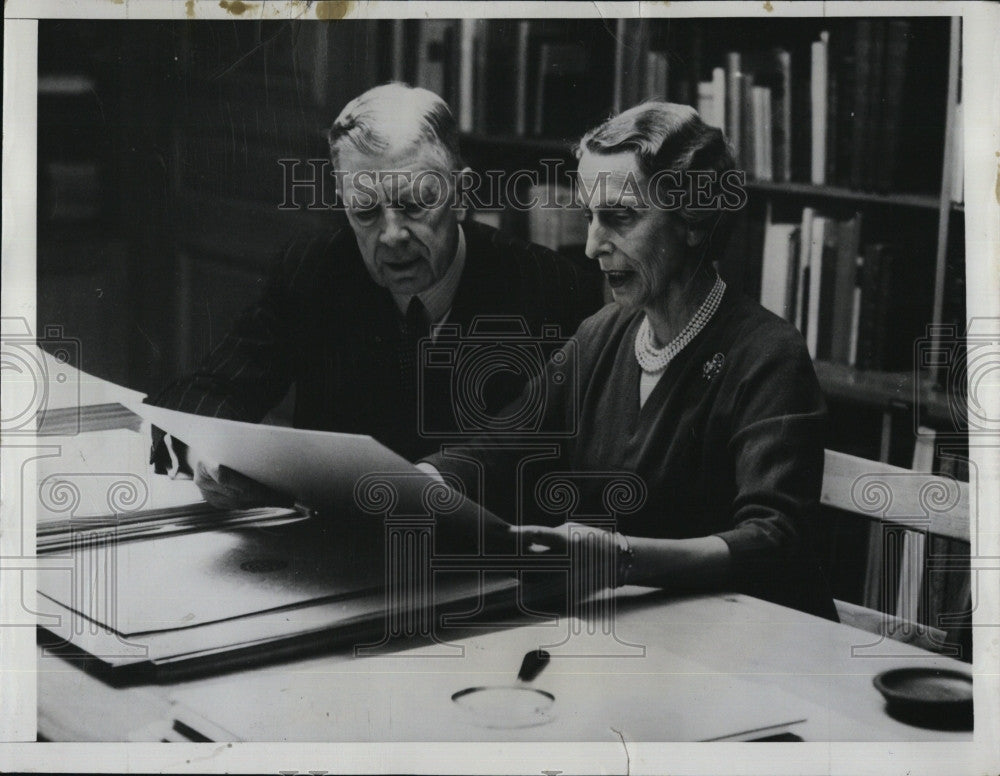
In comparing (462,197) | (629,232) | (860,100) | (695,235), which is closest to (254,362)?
(462,197)

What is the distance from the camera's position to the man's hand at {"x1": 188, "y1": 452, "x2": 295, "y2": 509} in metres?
1.71

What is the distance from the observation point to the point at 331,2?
171 cm

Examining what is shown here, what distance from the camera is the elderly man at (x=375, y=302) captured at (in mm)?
1700

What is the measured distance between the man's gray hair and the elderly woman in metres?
0.24

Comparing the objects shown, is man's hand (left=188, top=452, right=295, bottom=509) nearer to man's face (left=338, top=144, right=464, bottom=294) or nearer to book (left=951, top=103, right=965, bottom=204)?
man's face (left=338, top=144, right=464, bottom=294)

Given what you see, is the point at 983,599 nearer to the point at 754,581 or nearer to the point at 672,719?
the point at 754,581

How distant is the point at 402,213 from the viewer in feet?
5.58

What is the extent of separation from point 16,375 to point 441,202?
0.78m

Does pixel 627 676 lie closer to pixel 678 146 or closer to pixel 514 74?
pixel 678 146

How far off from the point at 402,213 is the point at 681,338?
510 millimetres

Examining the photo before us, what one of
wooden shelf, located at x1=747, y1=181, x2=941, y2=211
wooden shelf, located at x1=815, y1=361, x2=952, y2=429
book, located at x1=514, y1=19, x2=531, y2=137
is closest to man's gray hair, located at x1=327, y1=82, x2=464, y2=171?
book, located at x1=514, y1=19, x2=531, y2=137

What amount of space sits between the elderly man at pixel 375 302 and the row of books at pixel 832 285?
31 centimetres

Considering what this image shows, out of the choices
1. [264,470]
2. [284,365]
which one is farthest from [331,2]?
[264,470]

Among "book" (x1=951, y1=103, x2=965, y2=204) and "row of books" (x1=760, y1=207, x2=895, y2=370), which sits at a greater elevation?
"book" (x1=951, y1=103, x2=965, y2=204)
